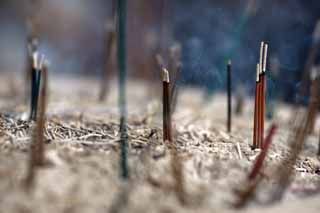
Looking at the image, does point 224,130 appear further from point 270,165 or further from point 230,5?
point 230,5

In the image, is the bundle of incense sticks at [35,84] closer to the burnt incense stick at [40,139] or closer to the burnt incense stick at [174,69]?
the burnt incense stick at [40,139]

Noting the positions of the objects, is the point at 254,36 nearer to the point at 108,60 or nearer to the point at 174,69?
the point at 108,60

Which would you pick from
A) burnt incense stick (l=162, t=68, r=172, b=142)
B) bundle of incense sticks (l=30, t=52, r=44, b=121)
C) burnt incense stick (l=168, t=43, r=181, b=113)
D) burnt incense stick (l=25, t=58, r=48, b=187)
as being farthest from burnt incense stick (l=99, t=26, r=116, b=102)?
burnt incense stick (l=25, t=58, r=48, b=187)

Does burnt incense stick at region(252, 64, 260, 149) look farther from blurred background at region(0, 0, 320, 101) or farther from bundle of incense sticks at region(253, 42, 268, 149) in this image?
blurred background at region(0, 0, 320, 101)

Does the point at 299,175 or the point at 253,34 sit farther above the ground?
the point at 253,34

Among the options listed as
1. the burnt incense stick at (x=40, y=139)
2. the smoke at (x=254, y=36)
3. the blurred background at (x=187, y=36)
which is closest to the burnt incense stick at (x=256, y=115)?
the blurred background at (x=187, y=36)

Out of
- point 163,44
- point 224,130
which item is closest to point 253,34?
point 163,44

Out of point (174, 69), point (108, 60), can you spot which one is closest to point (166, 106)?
point (174, 69)
